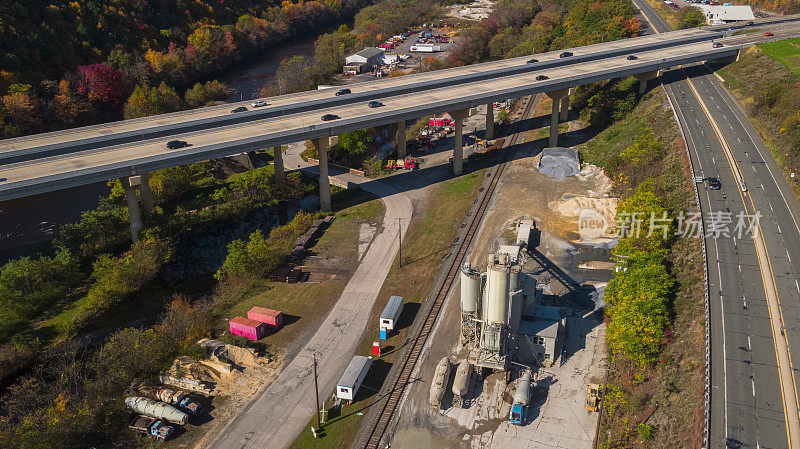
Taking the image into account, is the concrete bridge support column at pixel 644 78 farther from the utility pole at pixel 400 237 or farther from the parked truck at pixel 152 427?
the parked truck at pixel 152 427

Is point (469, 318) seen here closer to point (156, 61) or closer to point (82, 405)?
point (82, 405)

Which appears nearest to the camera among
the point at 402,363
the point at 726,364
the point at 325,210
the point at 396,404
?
the point at 726,364

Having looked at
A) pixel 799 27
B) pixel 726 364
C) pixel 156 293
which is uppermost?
pixel 799 27

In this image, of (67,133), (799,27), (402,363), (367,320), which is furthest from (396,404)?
(799,27)

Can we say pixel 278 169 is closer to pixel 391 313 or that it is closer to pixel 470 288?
pixel 391 313

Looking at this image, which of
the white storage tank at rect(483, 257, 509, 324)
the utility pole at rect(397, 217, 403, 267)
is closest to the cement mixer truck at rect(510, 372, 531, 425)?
the white storage tank at rect(483, 257, 509, 324)

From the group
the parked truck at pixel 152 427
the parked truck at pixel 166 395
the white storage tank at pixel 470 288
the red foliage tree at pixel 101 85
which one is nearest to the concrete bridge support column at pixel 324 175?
the white storage tank at pixel 470 288

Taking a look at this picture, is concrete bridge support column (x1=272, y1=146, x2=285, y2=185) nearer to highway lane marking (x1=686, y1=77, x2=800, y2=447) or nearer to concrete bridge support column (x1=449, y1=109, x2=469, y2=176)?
concrete bridge support column (x1=449, y1=109, x2=469, y2=176)
